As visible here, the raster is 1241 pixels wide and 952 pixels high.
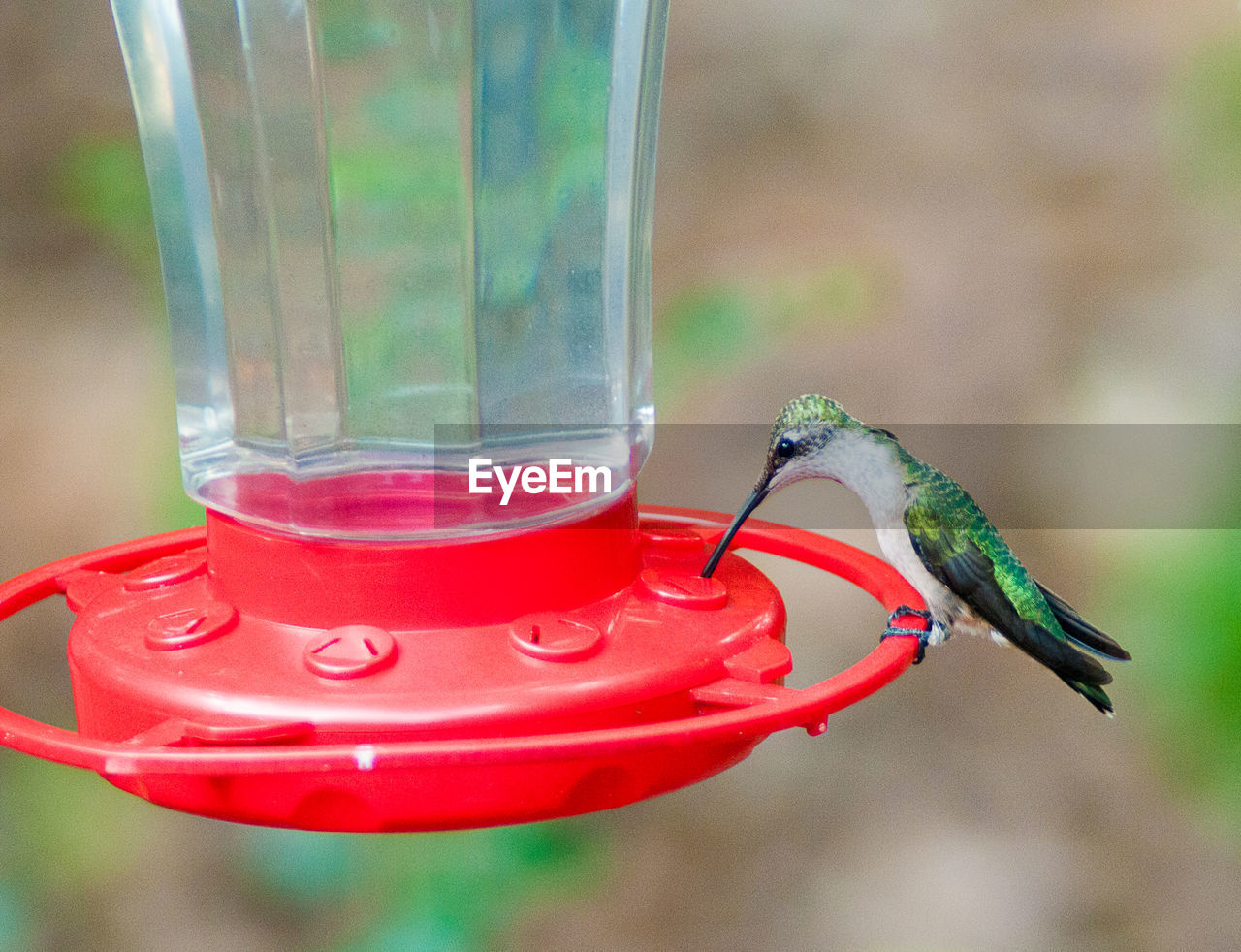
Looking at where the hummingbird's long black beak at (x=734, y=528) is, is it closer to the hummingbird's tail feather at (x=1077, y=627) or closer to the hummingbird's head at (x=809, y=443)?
the hummingbird's head at (x=809, y=443)

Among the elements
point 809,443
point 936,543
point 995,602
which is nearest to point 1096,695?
point 995,602

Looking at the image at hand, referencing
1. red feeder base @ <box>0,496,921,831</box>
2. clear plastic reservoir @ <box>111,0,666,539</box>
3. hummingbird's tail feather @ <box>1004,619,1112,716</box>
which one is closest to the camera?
red feeder base @ <box>0,496,921,831</box>

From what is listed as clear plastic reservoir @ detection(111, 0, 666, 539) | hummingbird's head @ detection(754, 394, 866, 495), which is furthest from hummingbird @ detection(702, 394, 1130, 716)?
clear plastic reservoir @ detection(111, 0, 666, 539)

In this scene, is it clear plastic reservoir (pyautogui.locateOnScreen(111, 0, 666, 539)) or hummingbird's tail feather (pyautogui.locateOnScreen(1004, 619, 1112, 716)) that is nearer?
clear plastic reservoir (pyautogui.locateOnScreen(111, 0, 666, 539))

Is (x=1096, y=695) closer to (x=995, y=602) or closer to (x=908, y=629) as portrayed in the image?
(x=995, y=602)

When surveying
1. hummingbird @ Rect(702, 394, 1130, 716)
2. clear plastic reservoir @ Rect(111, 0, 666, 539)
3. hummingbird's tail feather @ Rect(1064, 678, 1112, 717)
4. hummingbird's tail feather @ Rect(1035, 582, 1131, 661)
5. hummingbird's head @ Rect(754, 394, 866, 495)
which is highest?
clear plastic reservoir @ Rect(111, 0, 666, 539)

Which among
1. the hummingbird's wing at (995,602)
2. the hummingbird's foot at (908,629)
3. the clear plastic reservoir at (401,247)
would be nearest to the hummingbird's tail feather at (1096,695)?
the hummingbird's wing at (995,602)

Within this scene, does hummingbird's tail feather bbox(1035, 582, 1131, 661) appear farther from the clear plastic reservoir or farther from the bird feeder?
the clear plastic reservoir
